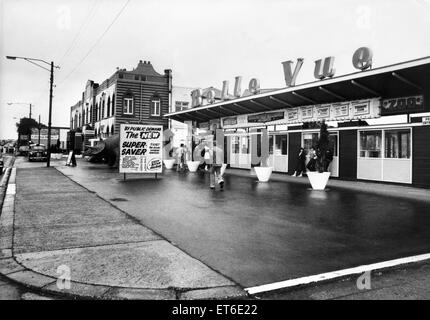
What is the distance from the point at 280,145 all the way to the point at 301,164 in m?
2.37

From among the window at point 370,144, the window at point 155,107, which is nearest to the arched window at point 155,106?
the window at point 155,107

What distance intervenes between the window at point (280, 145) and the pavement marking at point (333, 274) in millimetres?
16382

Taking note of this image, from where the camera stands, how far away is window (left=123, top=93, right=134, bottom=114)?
40.9m

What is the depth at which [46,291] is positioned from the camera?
4258mm

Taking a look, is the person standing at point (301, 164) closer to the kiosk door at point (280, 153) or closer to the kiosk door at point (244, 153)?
the kiosk door at point (280, 153)

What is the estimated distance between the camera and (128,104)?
4109cm

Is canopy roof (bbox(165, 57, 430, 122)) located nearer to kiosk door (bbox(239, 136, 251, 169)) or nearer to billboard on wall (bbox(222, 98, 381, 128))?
billboard on wall (bbox(222, 98, 381, 128))

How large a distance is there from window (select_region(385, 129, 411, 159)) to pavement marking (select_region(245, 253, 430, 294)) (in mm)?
10811

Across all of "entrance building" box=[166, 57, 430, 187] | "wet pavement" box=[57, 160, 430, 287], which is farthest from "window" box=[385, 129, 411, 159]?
"wet pavement" box=[57, 160, 430, 287]

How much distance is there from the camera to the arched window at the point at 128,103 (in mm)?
40906

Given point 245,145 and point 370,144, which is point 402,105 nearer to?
point 370,144
